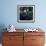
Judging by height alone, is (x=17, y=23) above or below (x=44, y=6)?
below

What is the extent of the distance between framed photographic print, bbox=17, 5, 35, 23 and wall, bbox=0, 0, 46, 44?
0.10m

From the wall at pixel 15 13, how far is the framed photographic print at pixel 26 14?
0.10 metres

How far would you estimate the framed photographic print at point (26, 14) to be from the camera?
174 inches

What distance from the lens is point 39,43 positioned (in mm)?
3963

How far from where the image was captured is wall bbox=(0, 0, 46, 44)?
4410 mm

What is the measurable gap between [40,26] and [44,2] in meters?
0.80

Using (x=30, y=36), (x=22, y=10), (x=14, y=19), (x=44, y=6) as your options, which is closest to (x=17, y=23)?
(x=14, y=19)

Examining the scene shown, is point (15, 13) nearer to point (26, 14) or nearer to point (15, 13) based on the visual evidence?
point (15, 13)

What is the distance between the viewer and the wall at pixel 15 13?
4.41 m

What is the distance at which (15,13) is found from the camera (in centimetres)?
444

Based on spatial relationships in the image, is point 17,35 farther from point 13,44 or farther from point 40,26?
point 40,26

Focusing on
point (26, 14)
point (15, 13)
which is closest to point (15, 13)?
point (15, 13)

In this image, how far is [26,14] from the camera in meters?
4.46

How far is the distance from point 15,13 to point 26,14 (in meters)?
0.37
